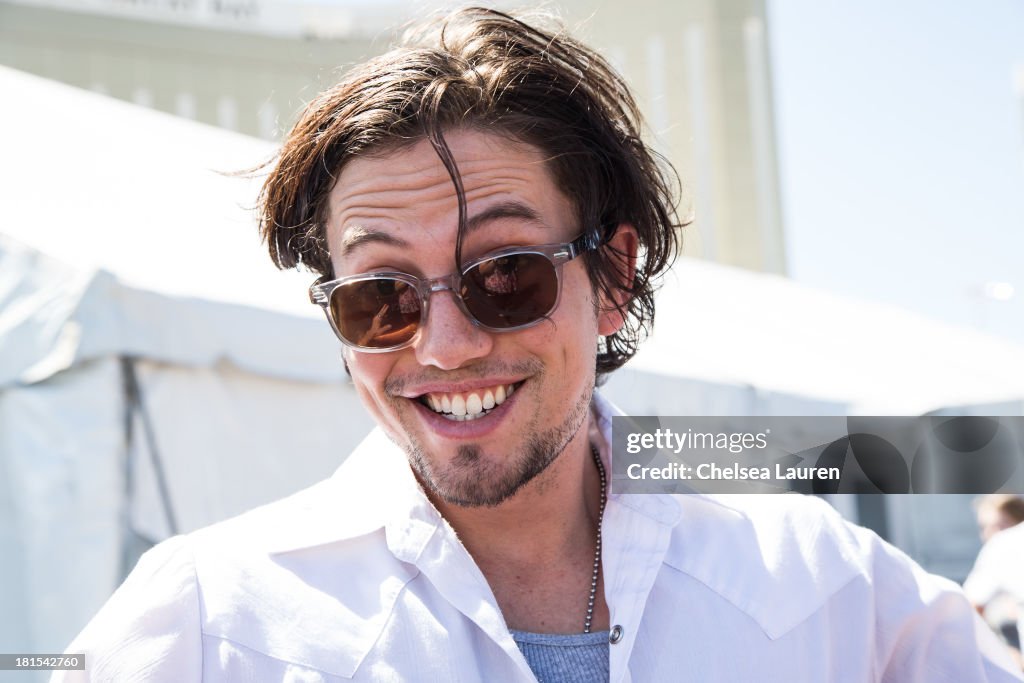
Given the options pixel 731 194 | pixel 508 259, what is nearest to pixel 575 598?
pixel 508 259

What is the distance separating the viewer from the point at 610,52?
33.9 feet

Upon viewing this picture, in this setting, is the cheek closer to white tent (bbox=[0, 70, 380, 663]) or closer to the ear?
the ear

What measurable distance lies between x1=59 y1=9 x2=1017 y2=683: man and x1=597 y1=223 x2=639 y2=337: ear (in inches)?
3.7

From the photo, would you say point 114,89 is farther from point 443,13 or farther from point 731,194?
point 443,13

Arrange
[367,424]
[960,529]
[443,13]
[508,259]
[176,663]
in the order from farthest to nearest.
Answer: [960,529] → [367,424] → [443,13] → [508,259] → [176,663]

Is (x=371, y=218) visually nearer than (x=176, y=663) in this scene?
No

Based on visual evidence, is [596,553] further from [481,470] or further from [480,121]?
[480,121]

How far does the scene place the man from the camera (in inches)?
42.4

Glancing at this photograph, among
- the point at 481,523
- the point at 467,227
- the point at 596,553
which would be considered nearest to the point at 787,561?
the point at 596,553

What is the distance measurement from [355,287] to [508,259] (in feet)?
0.70

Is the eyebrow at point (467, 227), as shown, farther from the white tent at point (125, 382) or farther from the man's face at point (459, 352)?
the white tent at point (125, 382)

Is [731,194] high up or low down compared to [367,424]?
up

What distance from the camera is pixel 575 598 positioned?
1.29 metres

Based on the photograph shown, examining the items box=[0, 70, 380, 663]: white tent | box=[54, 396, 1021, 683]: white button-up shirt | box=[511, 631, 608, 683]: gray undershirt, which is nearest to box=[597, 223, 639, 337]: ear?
box=[54, 396, 1021, 683]: white button-up shirt
